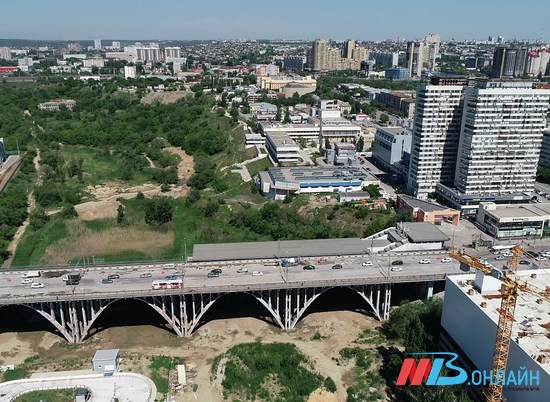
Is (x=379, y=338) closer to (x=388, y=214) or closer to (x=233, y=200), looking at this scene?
(x=388, y=214)

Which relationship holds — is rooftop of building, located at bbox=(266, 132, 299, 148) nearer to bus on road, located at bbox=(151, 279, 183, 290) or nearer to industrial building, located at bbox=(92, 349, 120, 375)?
bus on road, located at bbox=(151, 279, 183, 290)

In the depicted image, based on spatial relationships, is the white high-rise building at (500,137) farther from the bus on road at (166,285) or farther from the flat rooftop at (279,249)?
the bus on road at (166,285)

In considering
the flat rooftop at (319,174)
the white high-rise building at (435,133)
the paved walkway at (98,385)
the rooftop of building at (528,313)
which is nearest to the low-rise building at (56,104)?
the flat rooftop at (319,174)

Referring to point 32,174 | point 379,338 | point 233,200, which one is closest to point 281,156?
point 233,200

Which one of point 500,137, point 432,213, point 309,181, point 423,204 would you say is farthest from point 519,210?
point 309,181

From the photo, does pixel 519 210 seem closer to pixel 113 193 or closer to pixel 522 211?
pixel 522 211
